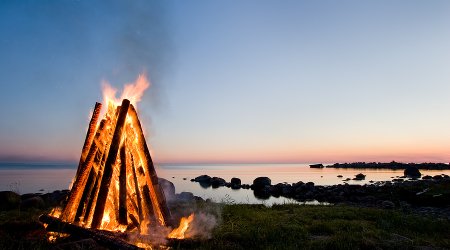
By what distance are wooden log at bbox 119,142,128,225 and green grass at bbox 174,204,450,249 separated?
1.90 m

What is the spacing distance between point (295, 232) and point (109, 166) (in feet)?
19.1

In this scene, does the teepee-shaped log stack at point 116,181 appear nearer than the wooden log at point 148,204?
Yes

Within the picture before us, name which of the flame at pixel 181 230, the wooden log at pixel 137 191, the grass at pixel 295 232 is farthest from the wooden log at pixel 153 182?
the grass at pixel 295 232

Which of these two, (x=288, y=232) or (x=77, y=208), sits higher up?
(x=77, y=208)

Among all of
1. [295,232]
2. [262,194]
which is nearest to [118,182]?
[295,232]

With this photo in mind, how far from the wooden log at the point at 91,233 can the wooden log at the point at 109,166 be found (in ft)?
3.07

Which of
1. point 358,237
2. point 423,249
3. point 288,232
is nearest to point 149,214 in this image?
point 288,232

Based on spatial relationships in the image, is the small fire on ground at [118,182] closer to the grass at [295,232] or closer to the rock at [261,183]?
the grass at [295,232]

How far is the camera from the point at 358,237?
9969 millimetres

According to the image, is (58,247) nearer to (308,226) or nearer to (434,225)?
(308,226)

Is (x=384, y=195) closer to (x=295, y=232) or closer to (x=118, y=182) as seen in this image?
(x=295, y=232)

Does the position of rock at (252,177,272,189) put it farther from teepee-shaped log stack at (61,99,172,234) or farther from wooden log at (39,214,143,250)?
wooden log at (39,214,143,250)

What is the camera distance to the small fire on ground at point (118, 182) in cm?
919

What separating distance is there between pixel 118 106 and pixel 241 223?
18.2ft
